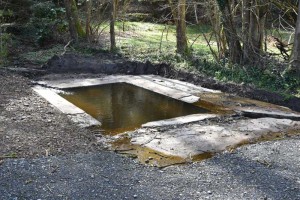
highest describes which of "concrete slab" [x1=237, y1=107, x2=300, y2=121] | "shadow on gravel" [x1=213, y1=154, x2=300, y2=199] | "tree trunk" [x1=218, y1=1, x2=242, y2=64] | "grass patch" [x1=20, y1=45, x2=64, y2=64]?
"tree trunk" [x1=218, y1=1, x2=242, y2=64]

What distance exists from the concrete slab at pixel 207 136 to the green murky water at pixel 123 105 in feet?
2.85

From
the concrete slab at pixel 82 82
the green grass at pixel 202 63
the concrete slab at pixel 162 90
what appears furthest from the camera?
the concrete slab at pixel 82 82

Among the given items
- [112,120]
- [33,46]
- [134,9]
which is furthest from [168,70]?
[134,9]

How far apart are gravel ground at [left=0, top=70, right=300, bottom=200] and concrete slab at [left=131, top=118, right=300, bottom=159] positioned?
1.28ft

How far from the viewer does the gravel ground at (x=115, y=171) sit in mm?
4809

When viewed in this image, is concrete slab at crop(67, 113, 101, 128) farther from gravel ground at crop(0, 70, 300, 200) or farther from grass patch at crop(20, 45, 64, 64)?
grass patch at crop(20, 45, 64, 64)

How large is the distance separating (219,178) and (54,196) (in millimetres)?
1998

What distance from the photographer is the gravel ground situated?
4809mm

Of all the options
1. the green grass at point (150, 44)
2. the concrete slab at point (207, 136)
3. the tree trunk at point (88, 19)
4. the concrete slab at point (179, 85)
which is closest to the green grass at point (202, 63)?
the green grass at point (150, 44)

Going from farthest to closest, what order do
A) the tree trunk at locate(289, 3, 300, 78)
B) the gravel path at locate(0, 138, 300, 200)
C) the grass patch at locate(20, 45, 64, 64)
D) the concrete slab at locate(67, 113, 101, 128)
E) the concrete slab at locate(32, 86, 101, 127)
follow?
the grass patch at locate(20, 45, 64, 64), the tree trunk at locate(289, 3, 300, 78), the concrete slab at locate(32, 86, 101, 127), the concrete slab at locate(67, 113, 101, 128), the gravel path at locate(0, 138, 300, 200)

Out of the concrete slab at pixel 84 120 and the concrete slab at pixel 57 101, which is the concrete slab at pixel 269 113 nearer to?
A: the concrete slab at pixel 84 120

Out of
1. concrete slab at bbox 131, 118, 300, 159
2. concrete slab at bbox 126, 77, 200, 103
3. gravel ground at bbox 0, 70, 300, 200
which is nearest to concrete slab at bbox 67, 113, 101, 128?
gravel ground at bbox 0, 70, 300, 200

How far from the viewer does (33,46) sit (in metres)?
14.7

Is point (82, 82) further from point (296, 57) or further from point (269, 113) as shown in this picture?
point (296, 57)
